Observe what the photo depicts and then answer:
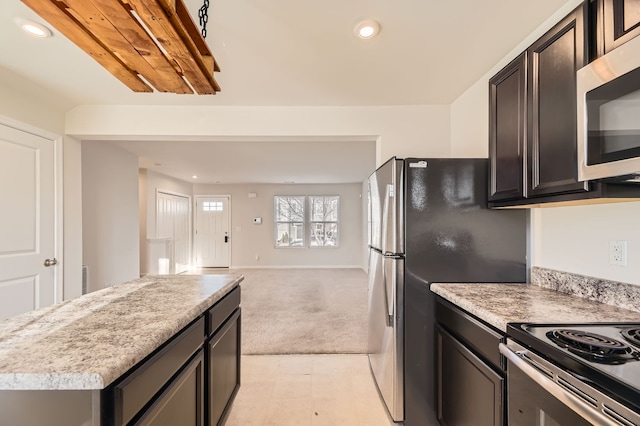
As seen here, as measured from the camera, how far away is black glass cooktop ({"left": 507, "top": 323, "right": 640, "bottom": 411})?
0.73 metres

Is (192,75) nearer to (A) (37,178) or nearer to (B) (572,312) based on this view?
(B) (572,312)

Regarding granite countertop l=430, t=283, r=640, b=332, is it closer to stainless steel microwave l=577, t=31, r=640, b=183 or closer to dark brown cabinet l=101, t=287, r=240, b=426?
stainless steel microwave l=577, t=31, r=640, b=183

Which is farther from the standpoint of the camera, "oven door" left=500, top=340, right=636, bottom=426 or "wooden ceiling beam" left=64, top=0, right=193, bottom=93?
"wooden ceiling beam" left=64, top=0, right=193, bottom=93

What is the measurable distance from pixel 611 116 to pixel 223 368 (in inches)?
86.5

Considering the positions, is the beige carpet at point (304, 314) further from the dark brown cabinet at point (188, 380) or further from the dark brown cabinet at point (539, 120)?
the dark brown cabinet at point (539, 120)

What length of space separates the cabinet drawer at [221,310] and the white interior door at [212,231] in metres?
5.93

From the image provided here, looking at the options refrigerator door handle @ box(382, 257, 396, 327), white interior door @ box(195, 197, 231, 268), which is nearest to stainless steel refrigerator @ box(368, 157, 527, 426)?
refrigerator door handle @ box(382, 257, 396, 327)

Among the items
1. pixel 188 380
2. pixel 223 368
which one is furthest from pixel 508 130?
pixel 223 368

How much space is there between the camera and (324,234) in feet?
25.3

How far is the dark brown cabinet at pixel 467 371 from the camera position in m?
1.19

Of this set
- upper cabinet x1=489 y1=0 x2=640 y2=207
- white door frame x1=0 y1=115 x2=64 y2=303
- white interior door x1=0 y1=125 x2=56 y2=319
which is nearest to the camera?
upper cabinet x1=489 y1=0 x2=640 y2=207

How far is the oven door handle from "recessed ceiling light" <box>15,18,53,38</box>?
2.81 m

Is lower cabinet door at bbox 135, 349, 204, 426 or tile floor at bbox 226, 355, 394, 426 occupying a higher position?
lower cabinet door at bbox 135, 349, 204, 426

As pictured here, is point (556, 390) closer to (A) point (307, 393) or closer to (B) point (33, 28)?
(A) point (307, 393)
